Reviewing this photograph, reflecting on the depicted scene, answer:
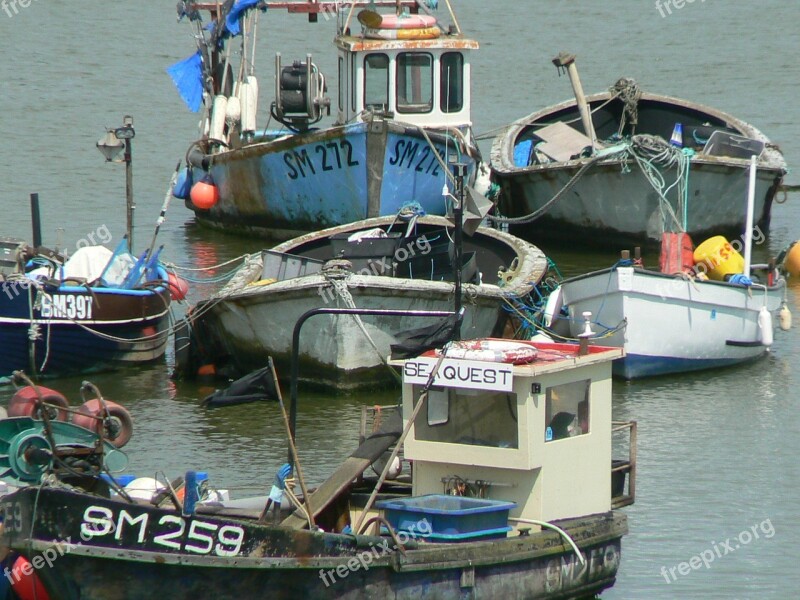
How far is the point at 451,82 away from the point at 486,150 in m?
7.05

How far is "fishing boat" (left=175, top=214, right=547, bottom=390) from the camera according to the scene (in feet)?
50.7

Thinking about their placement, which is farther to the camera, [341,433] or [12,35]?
[12,35]

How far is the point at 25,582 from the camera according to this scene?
33.0 feet

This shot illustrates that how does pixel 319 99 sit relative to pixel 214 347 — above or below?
above

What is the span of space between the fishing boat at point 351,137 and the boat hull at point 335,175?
2 centimetres

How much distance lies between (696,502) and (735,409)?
2903mm

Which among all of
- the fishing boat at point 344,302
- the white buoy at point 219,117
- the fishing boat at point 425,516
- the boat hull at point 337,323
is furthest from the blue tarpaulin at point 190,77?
the fishing boat at point 425,516

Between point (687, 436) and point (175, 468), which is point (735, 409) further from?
point (175, 468)

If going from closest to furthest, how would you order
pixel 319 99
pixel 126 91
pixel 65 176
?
pixel 319 99, pixel 65 176, pixel 126 91

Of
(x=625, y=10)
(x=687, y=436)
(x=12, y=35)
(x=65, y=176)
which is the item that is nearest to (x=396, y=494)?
(x=687, y=436)

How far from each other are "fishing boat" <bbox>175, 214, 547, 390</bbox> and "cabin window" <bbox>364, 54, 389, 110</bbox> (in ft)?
15.3

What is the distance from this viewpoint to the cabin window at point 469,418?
10.6 meters

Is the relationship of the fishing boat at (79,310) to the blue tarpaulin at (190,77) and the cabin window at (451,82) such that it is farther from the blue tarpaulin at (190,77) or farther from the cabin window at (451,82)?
the blue tarpaulin at (190,77)

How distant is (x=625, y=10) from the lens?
141ft
